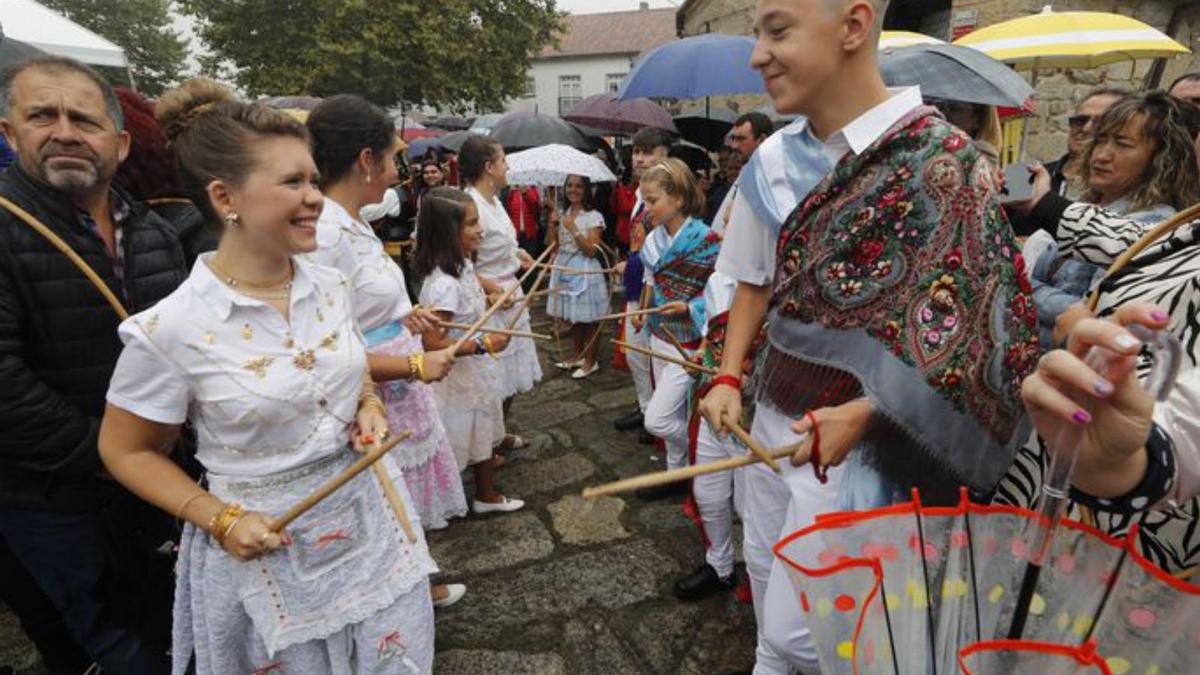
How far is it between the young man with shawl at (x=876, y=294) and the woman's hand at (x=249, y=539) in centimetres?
130

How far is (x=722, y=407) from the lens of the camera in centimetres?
184

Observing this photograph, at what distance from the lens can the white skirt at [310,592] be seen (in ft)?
5.57

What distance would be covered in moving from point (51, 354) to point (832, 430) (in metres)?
2.38

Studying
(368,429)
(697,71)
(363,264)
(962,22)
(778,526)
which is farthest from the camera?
(962,22)

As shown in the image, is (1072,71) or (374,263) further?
(1072,71)

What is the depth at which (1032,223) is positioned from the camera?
2.69m

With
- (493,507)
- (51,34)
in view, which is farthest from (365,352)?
(51,34)

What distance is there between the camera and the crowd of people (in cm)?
144

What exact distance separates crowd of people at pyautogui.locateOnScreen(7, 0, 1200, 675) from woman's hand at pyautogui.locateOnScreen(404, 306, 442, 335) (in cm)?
41

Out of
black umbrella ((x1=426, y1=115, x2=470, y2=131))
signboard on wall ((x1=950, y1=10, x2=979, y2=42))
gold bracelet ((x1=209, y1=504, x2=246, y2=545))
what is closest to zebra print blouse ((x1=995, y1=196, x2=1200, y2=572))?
gold bracelet ((x1=209, y1=504, x2=246, y2=545))

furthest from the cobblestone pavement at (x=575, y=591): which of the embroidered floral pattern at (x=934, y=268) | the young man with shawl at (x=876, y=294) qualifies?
the embroidered floral pattern at (x=934, y=268)

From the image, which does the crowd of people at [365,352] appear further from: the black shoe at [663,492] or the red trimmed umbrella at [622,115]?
the red trimmed umbrella at [622,115]

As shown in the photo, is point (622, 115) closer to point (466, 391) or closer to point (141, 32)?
point (466, 391)

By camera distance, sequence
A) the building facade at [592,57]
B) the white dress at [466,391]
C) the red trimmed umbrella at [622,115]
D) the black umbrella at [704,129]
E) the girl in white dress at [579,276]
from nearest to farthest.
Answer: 1. the white dress at [466,391]
2. the girl in white dress at [579,276]
3. the black umbrella at [704,129]
4. the red trimmed umbrella at [622,115]
5. the building facade at [592,57]
